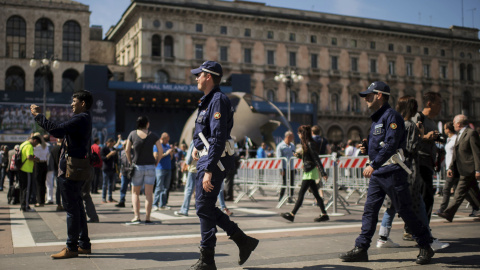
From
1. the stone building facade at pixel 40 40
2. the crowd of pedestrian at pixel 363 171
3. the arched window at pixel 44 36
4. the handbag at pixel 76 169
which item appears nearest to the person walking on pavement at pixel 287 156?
the crowd of pedestrian at pixel 363 171

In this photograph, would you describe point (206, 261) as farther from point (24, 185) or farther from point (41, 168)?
point (41, 168)

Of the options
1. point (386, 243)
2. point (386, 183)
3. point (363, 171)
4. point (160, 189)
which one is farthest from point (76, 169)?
point (160, 189)

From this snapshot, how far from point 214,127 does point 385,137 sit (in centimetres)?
200

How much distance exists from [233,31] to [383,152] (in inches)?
2142

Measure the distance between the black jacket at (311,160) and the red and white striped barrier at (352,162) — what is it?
2.91 m

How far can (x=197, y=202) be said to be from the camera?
4.71 meters

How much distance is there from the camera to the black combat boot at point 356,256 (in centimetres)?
527

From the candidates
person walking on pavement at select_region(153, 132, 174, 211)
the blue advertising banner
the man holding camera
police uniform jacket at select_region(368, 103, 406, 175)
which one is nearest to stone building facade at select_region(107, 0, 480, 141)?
the blue advertising banner

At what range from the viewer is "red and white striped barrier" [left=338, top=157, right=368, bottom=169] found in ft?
39.3

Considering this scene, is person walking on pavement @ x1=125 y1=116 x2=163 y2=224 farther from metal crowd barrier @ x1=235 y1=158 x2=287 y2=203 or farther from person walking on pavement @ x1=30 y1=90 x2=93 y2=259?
metal crowd barrier @ x1=235 y1=158 x2=287 y2=203

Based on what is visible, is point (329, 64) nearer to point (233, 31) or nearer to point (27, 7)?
point (233, 31)

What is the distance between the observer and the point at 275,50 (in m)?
60.8

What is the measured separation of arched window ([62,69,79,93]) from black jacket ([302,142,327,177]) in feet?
174

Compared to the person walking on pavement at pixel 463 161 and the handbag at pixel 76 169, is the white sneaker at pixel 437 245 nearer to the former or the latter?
the person walking on pavement at pixel 463 161
